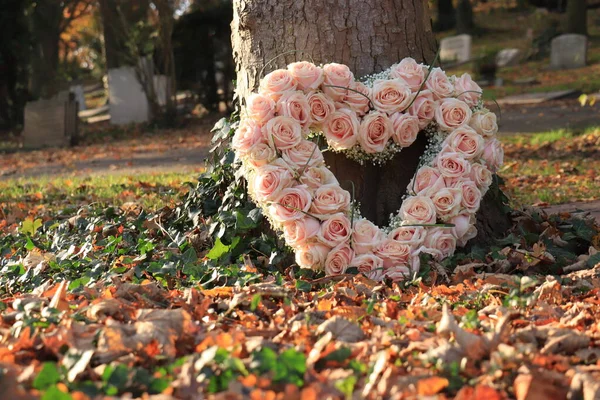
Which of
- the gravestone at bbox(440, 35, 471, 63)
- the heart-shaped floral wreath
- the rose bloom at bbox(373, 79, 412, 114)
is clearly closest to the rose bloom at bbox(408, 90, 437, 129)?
the heart-shaped floral wreath

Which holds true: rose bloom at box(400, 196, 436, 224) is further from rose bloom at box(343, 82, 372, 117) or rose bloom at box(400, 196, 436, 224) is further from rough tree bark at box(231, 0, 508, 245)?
rose bloom at box(343, 82, 372, 117)

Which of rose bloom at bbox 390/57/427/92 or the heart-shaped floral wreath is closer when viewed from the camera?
the heart-shaped floral wreath

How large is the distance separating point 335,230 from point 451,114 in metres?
0.90

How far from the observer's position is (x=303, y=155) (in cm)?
416

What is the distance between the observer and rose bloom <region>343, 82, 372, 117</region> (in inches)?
170

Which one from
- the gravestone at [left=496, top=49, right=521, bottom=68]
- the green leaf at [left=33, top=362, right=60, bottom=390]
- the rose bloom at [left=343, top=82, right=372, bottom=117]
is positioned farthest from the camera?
the gravestone at [left=496, top=49, right=521, bottom=68]

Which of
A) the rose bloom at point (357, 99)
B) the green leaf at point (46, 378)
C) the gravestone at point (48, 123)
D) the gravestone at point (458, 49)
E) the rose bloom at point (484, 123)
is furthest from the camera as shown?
the gravestone at point (458, 49)

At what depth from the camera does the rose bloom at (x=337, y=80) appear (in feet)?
14.0

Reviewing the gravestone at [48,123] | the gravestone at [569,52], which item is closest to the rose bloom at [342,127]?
the gravestone at [48,123]

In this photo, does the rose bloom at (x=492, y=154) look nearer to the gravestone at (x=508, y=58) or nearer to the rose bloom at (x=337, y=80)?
the rose bloom at (x=337, y=80)

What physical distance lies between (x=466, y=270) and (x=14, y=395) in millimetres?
2637

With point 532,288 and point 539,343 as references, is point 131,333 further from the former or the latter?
point 532,288

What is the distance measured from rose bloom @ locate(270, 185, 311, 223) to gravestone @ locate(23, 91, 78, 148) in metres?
12.7

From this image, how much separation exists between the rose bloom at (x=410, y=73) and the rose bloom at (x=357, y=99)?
0.20 meters
